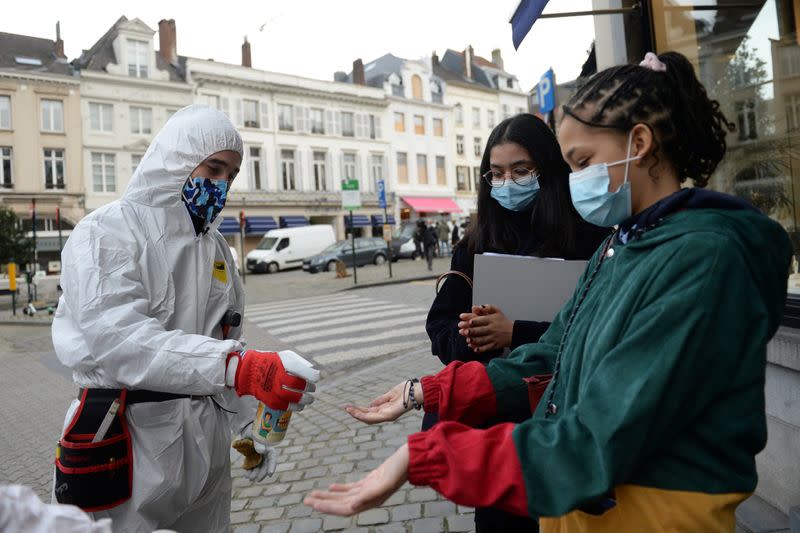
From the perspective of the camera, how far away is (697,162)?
4.36ft

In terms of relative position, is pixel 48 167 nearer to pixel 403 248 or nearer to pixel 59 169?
pixel 59 169

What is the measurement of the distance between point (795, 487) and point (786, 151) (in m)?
1.89

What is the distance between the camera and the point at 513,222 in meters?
2.42

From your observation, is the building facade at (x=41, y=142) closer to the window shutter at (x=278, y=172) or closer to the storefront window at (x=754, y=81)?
the window shutter at (x=278, y=172)

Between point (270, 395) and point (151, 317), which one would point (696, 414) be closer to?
point (270, 395)

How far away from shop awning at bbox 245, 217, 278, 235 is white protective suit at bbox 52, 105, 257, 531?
32.9 m

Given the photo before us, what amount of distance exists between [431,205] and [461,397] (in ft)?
136

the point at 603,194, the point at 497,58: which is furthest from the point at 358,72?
the point at 603,194

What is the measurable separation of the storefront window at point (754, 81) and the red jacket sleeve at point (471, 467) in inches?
113

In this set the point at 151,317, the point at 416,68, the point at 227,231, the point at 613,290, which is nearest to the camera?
the point at 613,290

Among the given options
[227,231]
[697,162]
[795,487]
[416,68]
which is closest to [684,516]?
[697,162]

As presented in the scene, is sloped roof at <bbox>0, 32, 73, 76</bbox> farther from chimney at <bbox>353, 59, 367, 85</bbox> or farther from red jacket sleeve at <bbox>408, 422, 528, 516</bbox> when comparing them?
red jacket sleeve at <bbox>408, 422, 528, 516</bbox>

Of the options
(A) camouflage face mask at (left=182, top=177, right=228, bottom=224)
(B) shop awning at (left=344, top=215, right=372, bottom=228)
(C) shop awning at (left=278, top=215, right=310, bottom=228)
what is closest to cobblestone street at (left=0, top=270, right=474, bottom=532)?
(A) camouflage face mask at (left=182, top=177, right=228, bottom=224)

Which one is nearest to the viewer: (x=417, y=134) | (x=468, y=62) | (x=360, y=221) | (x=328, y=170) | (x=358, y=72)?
(x=328, y=170)
